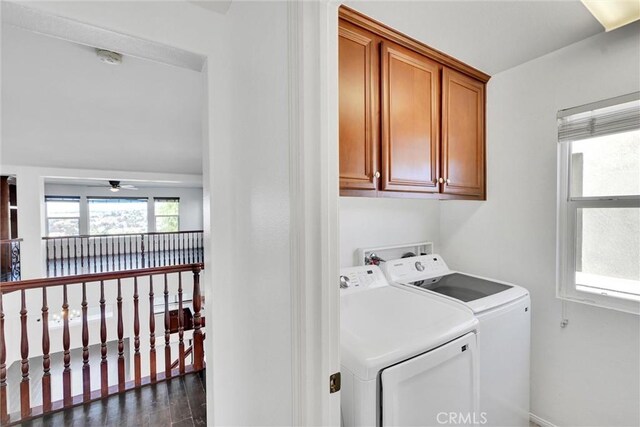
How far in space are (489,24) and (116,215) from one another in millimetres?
10465

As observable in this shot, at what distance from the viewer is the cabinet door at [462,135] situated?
5.89 ft

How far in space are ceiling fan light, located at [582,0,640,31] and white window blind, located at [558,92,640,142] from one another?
15.4 inches

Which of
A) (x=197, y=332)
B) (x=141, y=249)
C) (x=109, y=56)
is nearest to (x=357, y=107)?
(x=109, y=56)

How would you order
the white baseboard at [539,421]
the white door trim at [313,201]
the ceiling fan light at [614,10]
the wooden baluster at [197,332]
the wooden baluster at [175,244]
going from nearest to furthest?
the white door trim at [313,201], the ceiling fan light at [614,10], the white baseboard at [539,421], the wooden baluster at [197,332], the wooden baluster at [175,244]

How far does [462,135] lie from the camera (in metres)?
1.91

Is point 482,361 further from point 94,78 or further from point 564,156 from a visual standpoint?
point 94,78

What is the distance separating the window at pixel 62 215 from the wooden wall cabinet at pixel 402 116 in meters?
10.0

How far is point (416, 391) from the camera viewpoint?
110 centimetres

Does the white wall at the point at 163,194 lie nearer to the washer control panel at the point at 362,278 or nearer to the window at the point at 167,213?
the window at the point at 167,213

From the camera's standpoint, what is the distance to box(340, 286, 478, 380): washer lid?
1.03 m

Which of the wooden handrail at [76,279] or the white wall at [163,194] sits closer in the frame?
the wooden handrail at [76,279]

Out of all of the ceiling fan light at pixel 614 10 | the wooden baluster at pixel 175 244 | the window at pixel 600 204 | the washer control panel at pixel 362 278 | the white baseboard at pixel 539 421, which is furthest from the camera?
the wooden baluster at pixel 175 244

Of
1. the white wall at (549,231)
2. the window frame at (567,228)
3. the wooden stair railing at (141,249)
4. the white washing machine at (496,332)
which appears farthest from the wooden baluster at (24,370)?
the wooden stair railing at (141,249)

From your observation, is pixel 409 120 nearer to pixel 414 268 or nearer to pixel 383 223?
pixel 383 223
